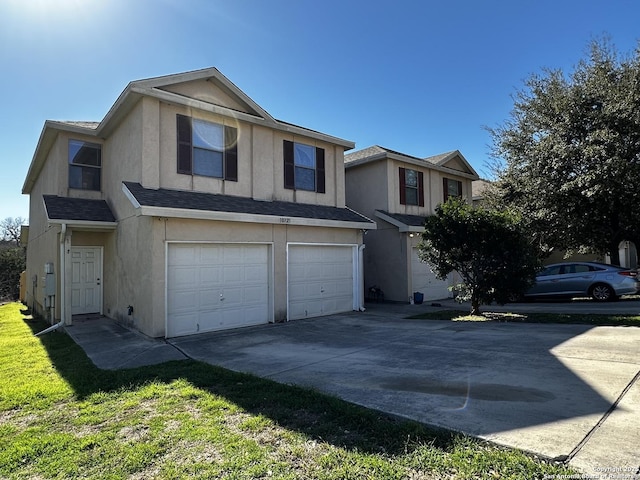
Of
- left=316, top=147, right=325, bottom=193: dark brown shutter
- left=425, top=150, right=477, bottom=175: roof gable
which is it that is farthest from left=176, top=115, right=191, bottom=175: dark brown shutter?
left=425, top=150, right=477, bottom=175: roof gable

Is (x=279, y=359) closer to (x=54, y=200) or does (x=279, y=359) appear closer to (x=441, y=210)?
(x=441, y=210)

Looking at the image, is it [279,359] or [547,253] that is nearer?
[279,359]

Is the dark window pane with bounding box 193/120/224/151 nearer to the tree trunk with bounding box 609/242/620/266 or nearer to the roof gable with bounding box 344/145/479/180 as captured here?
the roof gable with bounding box 344/145/479/180

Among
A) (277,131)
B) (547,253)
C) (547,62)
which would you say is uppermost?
(547,62)

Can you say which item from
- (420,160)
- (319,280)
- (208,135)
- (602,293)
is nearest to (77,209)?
(208,135)

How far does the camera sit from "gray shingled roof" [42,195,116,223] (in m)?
10.9

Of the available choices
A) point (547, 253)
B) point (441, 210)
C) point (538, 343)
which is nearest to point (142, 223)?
point (441, 210)

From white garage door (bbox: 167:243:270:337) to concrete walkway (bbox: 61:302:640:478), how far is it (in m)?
0.45

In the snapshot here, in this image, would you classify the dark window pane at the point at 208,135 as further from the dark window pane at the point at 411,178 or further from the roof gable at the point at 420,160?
the dark window pane at the point at 411,178

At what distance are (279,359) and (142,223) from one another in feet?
16.9

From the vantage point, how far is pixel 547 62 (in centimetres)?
1544

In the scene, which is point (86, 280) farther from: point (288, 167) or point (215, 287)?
point (288, 167)

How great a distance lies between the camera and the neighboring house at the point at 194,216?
31.8ft

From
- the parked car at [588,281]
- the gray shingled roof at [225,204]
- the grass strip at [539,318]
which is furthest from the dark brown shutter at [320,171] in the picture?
the parked car at [588,281]
